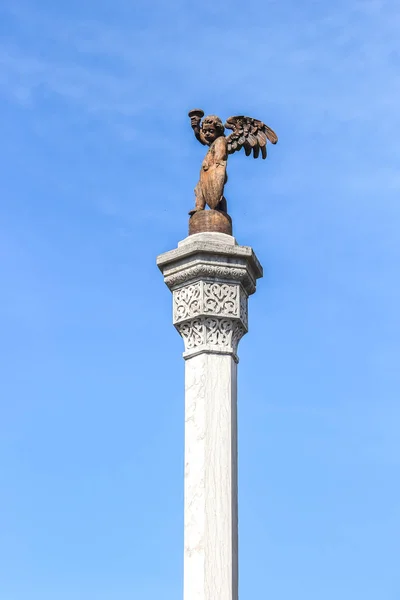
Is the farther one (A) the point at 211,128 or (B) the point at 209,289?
(A) the point at 211,128

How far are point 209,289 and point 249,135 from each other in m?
1.96

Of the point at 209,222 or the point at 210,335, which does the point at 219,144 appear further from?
the point at 210,335

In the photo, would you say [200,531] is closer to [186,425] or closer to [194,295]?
[186,425]

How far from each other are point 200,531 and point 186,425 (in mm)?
1160

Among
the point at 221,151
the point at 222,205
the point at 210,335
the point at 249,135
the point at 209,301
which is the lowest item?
the point at 210,335

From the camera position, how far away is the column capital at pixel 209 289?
1341 cm

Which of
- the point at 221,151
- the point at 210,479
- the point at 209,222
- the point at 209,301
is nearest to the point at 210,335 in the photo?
the point at 209,301

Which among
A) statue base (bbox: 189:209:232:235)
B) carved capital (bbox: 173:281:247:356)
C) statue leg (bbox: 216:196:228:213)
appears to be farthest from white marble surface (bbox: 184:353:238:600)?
statue leg (bbox: 216:196:228:213)

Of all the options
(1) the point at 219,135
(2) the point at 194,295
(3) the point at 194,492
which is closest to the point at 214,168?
(1) the point at 219,135

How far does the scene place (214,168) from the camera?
14.1m

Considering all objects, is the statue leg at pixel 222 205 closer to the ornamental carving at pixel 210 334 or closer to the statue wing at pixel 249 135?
the statue wing at pixel 249 135

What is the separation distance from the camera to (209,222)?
13828 mm

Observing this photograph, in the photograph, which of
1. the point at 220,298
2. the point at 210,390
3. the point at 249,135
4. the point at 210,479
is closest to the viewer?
the point at 210,479

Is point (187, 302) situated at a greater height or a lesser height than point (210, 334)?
greater
